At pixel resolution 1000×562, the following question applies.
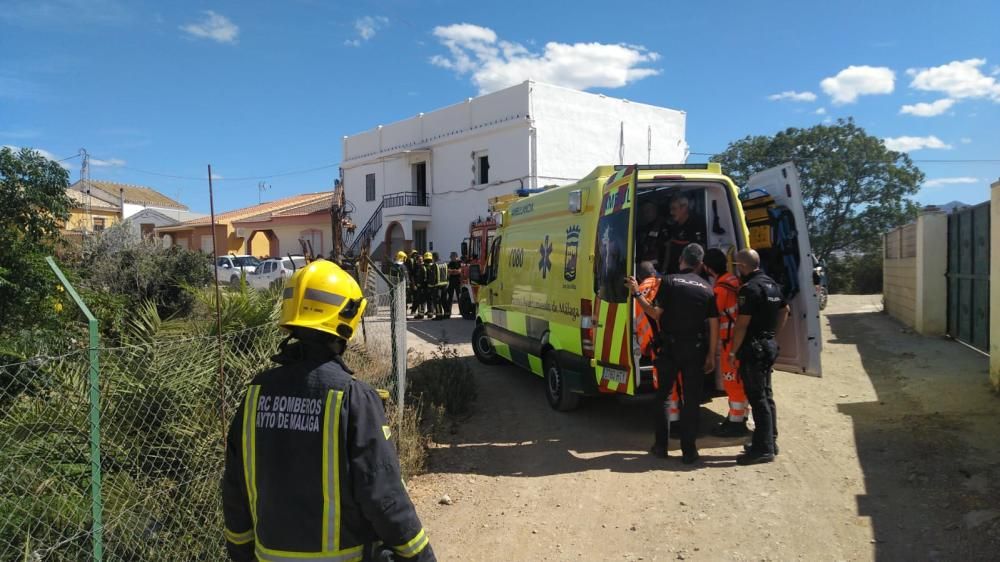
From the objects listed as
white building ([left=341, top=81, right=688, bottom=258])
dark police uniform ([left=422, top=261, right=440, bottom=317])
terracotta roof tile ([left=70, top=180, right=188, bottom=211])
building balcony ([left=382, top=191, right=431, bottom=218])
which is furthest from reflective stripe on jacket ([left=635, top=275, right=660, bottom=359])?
A: terracotta roof tile ([left=70, top=180, right=188, bottom=211])

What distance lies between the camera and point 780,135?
31.2 meters

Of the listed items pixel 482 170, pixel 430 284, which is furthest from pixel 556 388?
pixel 482 170

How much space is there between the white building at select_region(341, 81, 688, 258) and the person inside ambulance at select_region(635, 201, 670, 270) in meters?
18.6

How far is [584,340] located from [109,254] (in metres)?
8.91

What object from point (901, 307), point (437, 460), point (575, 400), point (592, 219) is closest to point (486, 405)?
point (575, 400)

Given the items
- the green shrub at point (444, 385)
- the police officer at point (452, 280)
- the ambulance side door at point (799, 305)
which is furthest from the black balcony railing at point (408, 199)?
the ambulance side door at point (799, 305)

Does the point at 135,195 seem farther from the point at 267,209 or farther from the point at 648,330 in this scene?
the point at 648,330

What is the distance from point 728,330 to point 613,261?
1.16 metres

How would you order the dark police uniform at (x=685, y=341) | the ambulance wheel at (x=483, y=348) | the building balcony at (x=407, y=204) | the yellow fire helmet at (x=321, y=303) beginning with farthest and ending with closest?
1. the building balcony at (x=407, y=204)
2. the ambulance wheel at (x=483, y=348)
3. the dark police uniform at (x=685, y=341)
4. the yellow fire helmet at (x=321, y=303)

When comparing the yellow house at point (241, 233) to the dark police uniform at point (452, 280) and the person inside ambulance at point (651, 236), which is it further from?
the person inside ambulance at point (651, 236)

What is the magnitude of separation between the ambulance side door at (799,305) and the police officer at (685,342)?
3.26 ft

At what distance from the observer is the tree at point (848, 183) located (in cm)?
2962

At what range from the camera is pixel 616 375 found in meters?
5.48

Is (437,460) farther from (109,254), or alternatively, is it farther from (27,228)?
(109,254)
